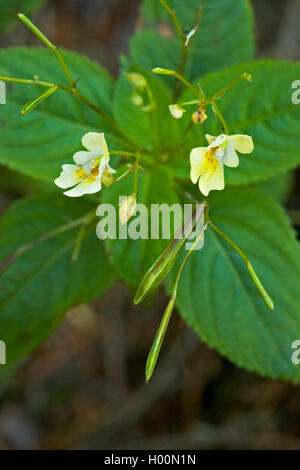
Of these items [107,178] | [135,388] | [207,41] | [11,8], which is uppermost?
[11,8]

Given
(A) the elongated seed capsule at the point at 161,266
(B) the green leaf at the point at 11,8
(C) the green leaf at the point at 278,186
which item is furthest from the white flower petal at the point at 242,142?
(B) the green leaf at the point at 11,8

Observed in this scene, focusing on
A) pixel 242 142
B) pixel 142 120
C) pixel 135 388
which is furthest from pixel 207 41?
pixel 135 388

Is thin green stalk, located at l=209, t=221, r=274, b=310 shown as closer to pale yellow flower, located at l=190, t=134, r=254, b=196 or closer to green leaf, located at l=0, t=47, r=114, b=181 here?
pale yellow flower, located at l=190, t=134, r=254, b=196

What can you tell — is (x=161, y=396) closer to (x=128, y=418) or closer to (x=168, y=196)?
(x=128, y=418)

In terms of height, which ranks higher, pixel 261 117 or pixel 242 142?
pixel 261 117

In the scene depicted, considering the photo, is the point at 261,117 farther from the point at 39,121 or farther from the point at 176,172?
the point at 39,121

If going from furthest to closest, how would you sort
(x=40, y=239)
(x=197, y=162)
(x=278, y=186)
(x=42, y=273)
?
(x=278, y=186)
(x=42, y=273)
(x=40, y=239)
(x=197, y=162)

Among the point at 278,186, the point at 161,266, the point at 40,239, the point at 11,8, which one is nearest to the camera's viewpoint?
the point at 161,266
